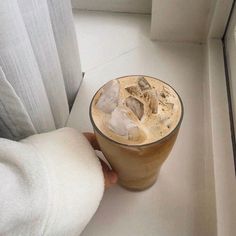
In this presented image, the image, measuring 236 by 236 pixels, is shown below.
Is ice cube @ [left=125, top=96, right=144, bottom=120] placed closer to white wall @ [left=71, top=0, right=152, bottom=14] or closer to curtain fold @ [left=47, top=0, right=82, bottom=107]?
curtain fold @ [left=47, top=0, right=82, bottom=107]

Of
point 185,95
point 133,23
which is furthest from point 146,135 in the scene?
point 133,23

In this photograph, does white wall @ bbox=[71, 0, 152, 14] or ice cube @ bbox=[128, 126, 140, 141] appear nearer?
ice cube @ bbox=[128, 126, 140, 141]

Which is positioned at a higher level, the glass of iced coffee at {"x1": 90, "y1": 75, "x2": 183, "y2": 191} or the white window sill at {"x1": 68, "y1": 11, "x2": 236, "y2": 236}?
the glass of iced coffee at {"x1": 90, "y1": 75, "x2": 183, "y2": 191}

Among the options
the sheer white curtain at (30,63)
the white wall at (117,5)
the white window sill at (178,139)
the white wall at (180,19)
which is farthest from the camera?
the white wall at (117,5)

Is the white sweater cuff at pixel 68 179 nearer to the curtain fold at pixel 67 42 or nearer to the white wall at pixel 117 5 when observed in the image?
the curtain fold at pixel 67 42

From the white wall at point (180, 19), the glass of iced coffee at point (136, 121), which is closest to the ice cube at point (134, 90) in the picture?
the glass of iced coffee at point (136, 121)

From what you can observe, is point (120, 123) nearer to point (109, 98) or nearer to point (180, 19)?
point (109, 98)

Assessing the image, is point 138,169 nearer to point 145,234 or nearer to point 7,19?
point 145,234

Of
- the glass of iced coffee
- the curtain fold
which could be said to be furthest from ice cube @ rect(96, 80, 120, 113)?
the curtain fold
